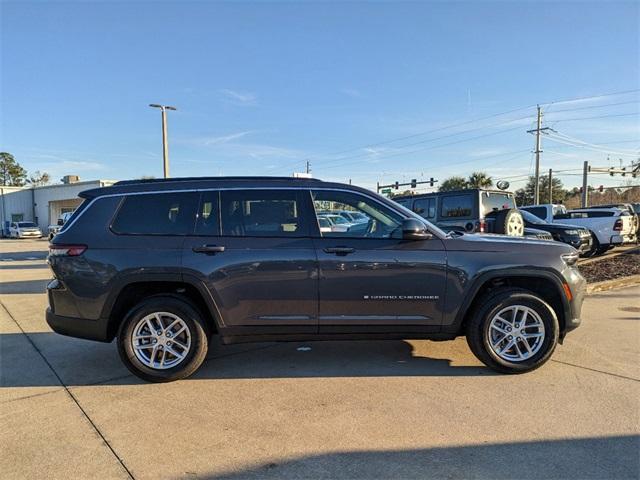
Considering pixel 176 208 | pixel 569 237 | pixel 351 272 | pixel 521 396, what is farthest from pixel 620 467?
pixel 569 237

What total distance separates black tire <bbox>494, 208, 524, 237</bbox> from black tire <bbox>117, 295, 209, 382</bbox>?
7.61 m

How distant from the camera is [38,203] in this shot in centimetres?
5041

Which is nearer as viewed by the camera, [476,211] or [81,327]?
[81,327]

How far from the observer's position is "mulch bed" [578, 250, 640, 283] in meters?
10.0

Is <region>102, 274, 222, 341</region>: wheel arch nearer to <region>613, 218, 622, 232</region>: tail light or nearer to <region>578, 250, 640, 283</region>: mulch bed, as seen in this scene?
<region>578, 250, 640, 283</region>: mulch bed

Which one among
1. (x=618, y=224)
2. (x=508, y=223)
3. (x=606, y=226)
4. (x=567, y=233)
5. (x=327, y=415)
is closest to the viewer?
(x=327, y=415)

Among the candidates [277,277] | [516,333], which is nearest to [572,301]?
[516,333]

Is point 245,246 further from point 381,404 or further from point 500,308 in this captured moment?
point 500,308

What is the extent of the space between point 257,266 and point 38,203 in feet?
183

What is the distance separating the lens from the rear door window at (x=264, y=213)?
428cm

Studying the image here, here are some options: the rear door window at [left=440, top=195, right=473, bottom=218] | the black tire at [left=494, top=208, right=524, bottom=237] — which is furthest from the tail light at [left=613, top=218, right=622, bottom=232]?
the rear door window at [left=440, top=195, right=473, bottom=218]

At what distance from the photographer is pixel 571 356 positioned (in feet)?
16.0

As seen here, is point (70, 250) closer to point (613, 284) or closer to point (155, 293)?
point (155, 293)

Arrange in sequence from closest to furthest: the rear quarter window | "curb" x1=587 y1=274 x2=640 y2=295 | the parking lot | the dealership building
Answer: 1. the parking lot
2. "curb" x1=587 y1=274 x2=640 y2=295
3. the rear quarter window
4. the dealership building
